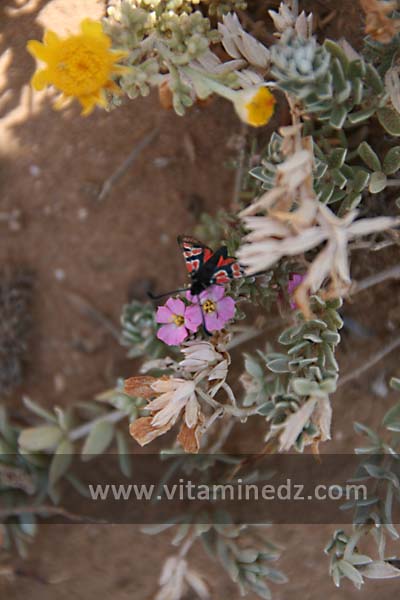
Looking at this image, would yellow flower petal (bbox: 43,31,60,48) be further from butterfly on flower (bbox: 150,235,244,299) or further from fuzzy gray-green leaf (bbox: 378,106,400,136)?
fuzzy gray-green leaf (bbox: 378,106,400,136)

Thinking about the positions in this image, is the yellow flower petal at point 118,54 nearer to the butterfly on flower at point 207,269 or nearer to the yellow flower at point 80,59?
the yellow flower at point 80,59

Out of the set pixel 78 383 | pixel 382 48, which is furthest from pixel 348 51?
pixel 78 383

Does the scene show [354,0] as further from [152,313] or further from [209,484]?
[209,484]

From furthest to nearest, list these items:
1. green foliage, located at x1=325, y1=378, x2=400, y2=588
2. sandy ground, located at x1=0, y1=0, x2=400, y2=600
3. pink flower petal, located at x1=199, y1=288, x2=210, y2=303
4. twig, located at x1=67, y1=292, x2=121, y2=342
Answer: twig, located at x1=67, y1=292, x2=121, y2=342 → sandy ground, located at x1=0, y1=0, x2=400, y2=600 → green foliage, located at x1=325, y1=378, x2=400, y2=588 → pink flower petal, located at x1=199, y1=288, x2=210, y2=303

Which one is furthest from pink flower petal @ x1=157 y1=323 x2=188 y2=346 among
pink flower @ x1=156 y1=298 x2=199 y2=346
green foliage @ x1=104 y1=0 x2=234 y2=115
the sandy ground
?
the sandy ground

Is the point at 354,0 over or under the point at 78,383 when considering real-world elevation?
over

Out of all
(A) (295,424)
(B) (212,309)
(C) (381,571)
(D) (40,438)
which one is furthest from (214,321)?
(D) (40,438)
